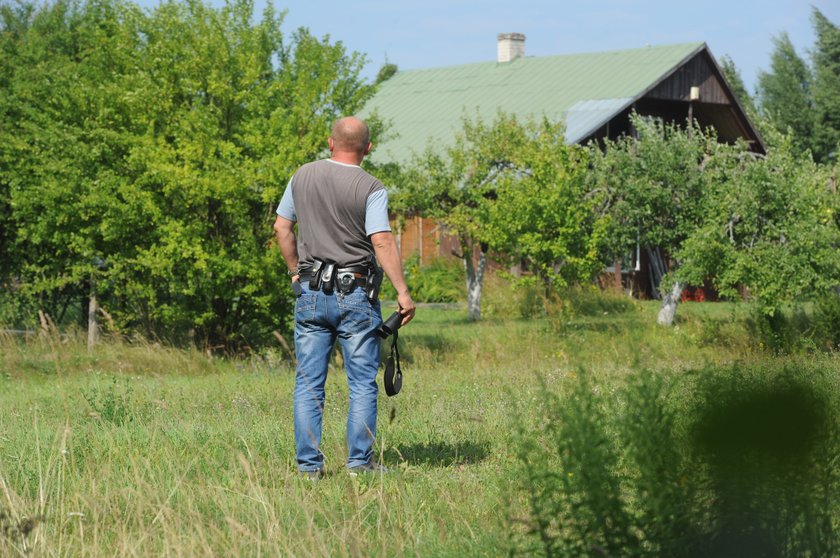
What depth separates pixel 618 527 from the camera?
157 inches

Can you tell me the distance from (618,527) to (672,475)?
28 centimetres

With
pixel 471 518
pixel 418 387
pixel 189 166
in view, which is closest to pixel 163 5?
pixel 189 166

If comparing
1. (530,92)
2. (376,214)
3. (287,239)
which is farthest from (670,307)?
(376,214)

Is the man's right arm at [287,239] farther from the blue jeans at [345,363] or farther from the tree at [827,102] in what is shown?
the tree at [827,102]

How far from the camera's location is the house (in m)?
32.8

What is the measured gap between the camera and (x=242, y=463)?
4871 mm

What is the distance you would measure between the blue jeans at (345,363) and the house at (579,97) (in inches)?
970

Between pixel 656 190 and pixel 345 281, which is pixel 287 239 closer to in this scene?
pixel 345 281

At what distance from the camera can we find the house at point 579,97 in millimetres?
32844

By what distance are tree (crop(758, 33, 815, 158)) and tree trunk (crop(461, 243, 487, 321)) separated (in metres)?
25.2

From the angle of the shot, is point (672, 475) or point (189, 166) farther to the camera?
point (189, 166)

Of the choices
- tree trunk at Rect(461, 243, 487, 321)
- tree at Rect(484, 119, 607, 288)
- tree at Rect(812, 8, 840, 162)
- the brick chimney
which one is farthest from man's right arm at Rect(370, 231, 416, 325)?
tree at Rect(812, 8, 840, 162)

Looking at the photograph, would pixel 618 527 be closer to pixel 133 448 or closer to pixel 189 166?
pixel 133 448

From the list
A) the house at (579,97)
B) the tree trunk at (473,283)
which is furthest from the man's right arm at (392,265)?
the house at (579,97)
